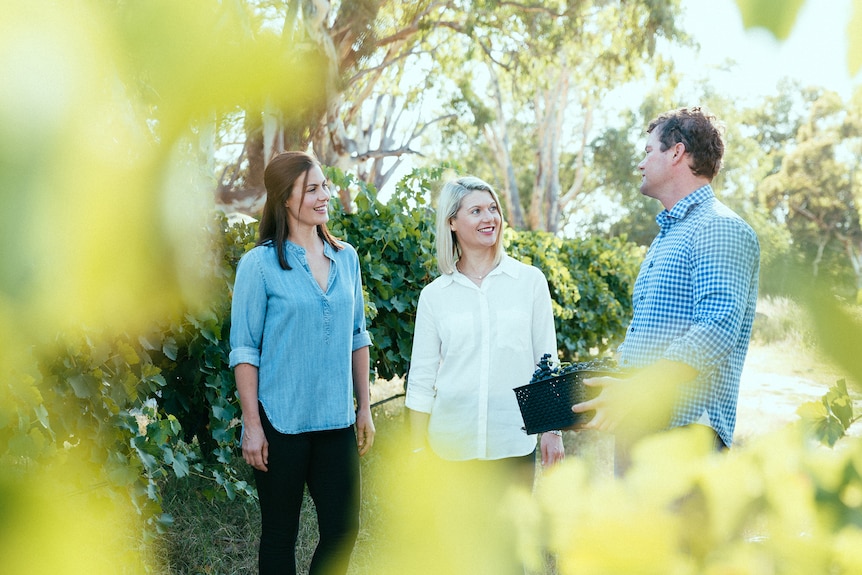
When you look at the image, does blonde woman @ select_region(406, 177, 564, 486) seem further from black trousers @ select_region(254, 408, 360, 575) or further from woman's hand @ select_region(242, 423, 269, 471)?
woman's hand @ select_region(242, 423, 269, 471)

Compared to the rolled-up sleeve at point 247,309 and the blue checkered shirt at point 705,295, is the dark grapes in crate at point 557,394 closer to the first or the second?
the blue checkered shirt at point 705,295

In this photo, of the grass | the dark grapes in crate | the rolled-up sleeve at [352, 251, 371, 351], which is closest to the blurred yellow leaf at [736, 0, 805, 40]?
the dark grapes in crate

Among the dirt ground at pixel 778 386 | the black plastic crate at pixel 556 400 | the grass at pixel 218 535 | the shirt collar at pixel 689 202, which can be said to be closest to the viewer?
the dirt ground at pixel 778 386

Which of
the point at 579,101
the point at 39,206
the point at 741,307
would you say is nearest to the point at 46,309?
the point at 39,206

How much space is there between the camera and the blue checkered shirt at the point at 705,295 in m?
2.43

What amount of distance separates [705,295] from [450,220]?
4.61 ft

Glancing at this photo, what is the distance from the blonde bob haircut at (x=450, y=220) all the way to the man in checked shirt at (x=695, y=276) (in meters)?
0.82

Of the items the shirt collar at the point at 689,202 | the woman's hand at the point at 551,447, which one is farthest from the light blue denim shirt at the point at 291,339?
the shirt collar at the point at 689,202

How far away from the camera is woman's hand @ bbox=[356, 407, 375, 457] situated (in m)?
3.71

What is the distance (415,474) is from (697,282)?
2015 millimetres

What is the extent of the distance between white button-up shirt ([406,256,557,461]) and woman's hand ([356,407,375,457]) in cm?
33

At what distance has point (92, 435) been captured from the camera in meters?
1.98

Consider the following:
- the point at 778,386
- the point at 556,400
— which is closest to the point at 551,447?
the point at 556,400

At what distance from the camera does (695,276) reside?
8.57 feet
